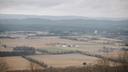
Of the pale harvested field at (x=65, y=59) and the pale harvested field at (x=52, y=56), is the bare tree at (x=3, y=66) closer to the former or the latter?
the pale harvested field at (x=52, y=56)

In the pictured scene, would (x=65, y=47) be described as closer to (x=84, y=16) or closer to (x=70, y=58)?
(x=70, y=58)

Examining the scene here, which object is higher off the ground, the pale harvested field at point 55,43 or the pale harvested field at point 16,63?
the pale harvested field at point 55,43

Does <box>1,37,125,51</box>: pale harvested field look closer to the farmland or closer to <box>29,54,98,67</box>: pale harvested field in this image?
the farmland

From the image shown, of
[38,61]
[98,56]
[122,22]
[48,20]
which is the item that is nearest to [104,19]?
[122,22]

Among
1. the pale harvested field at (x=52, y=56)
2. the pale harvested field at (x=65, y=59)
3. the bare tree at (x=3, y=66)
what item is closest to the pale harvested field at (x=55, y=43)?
the pale harvested field at (x=52, y=56)

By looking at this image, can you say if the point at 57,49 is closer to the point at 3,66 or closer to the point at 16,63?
the point at 16,63

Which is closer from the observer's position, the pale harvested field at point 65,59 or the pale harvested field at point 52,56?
the pale harvested field at point 52,56

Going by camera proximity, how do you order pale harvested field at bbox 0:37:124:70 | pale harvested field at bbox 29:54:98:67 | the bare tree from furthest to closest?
1. pale harvested field at bbox 29:54:98:67
2. pale harvested field at bbox 0:37:124:70
3. the bare tree

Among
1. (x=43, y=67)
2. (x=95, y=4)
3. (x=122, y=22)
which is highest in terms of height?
(x=95, y=4)

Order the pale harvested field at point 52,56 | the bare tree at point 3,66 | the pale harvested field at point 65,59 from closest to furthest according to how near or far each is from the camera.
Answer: the bare tree at point 3,66, the pale harvested field at point 52,56, the pale harvested field at point 65,59

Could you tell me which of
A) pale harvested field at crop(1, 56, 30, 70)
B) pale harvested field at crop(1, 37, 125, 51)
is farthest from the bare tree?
pale harvested field at crop(1, 37, 125, 51)

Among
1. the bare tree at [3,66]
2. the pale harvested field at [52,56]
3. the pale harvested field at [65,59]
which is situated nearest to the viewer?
the bare tree at [3,66]
